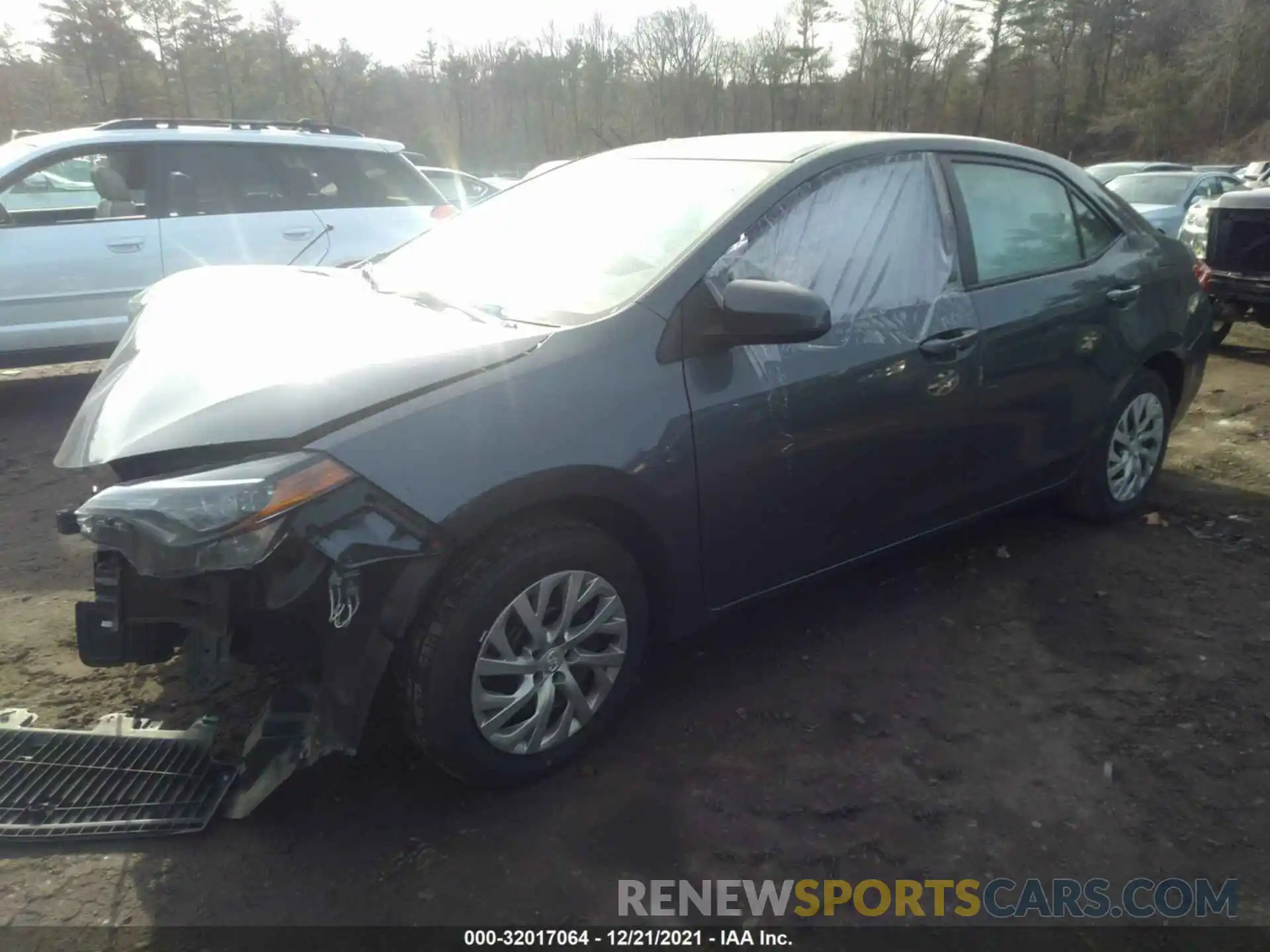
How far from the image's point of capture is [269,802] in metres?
2.57

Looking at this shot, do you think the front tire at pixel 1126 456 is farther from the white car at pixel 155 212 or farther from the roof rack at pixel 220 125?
the roof rack at pixel 220 125

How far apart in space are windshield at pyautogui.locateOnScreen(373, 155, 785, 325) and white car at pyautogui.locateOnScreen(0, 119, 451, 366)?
12.0 ft

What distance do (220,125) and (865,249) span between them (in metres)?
5.67

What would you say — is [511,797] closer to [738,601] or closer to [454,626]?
[454,626]

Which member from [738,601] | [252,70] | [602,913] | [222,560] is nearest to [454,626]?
[222,560]

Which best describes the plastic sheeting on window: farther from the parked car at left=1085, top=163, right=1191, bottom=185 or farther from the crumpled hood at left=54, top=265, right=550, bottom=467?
the parked car at left=1085, top=163, right=1191, bottom=185

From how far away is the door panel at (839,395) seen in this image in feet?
9.24

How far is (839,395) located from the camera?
120 inches

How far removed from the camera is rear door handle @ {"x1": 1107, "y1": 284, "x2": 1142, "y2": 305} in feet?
13.3

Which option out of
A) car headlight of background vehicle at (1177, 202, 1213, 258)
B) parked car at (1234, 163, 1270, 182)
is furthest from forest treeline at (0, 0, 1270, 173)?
car headlight of background vehicle at (1177, 202, 1213, 258)

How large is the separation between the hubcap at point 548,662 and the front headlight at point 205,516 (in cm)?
60

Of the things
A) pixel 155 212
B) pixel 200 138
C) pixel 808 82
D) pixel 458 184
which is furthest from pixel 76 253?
pixel 808 82

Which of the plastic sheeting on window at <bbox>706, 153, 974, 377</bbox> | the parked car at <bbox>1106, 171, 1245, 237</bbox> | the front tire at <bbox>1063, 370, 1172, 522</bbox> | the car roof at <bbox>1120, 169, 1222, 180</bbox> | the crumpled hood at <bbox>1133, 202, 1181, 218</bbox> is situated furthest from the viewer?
the car roof at <bbox>1120, 169, 1222, 180</bbox>

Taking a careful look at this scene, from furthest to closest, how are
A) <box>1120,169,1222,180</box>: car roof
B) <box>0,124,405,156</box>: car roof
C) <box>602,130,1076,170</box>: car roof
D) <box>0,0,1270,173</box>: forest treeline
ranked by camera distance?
<box>0,0,1270,173</box>: forest treeline < <box>1120,169,1222,180</box>: car roof < <box>0,124,405,156</box>: car roof < <box>602,130,1076,170</box>: car roof
